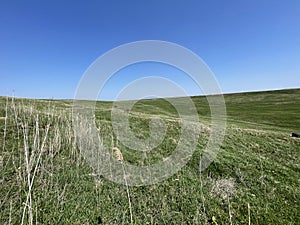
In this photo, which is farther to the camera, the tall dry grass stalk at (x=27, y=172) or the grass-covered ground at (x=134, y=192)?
the grass-covered ground at (x=134, y=192)

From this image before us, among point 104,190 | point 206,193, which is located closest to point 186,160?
point 206,193

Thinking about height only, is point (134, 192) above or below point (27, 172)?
below

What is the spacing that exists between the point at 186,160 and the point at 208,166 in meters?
1.12

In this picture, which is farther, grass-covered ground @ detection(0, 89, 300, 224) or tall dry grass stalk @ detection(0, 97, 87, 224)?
grass-covered ground @ detection(0, 89, 300, 224)

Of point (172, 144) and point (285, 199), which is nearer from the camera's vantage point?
point (285, 199)

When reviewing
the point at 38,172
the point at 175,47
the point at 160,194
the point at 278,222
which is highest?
the point at 175,47

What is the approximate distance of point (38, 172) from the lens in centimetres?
803

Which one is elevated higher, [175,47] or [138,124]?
[175,47]

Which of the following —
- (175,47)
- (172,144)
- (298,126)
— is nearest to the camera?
(175,47)

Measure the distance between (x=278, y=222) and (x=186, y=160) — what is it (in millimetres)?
5075

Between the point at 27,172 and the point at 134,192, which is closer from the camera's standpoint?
the point at 27,172

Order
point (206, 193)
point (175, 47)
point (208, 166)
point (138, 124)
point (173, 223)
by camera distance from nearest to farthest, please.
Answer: point (173, 223)
point (175, 47)
point (206, 193)
point (208, 166)
point (138, 124)

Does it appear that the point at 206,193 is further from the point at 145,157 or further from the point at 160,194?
the point at 145,157

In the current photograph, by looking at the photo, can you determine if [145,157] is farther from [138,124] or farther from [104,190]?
[138,124]
